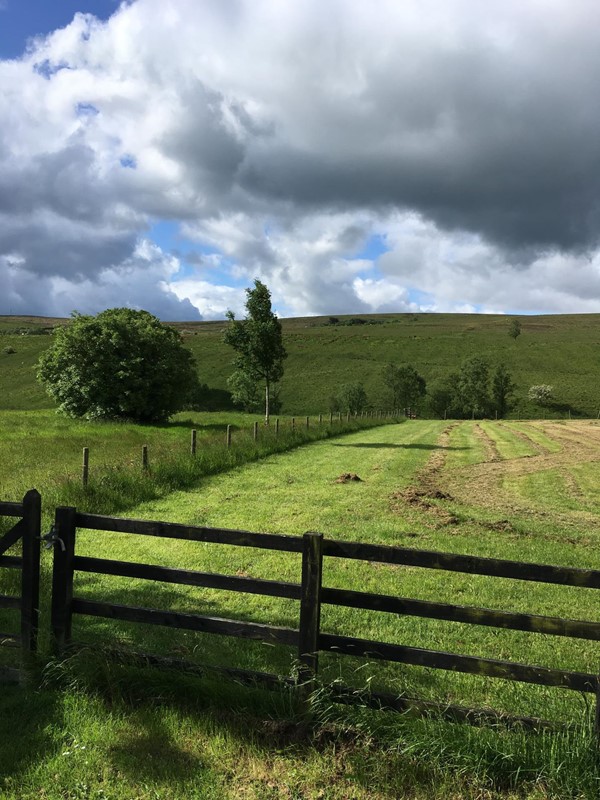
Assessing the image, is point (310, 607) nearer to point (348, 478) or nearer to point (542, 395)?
point (348, 478)

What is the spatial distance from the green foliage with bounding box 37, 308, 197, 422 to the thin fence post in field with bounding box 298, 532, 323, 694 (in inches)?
1495

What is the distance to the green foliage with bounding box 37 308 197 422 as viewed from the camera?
40688 mm

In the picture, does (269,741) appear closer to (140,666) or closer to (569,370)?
(140,666)

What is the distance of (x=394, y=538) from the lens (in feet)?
35.0

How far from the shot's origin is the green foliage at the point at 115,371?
4069cm

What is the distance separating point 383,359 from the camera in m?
134

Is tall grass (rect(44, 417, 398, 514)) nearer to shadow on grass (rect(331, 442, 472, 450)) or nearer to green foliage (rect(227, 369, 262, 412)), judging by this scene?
shadow on grass (rect(331, 442, 472, 450))

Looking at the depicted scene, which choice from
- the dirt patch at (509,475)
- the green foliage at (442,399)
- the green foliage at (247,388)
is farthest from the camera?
the green foliage at (442,399)

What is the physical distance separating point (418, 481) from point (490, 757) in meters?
14.9

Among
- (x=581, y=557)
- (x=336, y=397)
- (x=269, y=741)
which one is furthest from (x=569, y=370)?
(x=269, y=741)

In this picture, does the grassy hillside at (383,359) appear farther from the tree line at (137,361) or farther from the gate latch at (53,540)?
the gate latch at (53,540)

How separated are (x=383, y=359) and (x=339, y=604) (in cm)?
13144

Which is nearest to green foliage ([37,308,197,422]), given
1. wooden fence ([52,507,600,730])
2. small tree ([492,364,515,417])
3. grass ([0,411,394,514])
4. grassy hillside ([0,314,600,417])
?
grass ([0,411,394,514])

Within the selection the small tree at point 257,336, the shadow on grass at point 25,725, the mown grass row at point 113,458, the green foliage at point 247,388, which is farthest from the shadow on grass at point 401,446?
the shadow on grass at point 25,725
